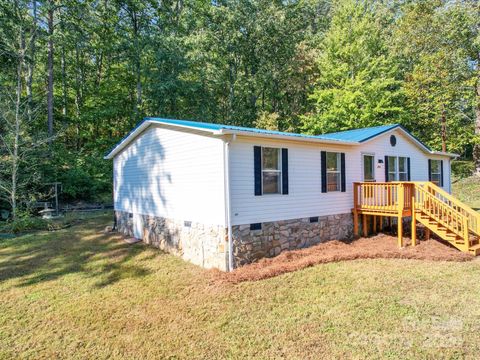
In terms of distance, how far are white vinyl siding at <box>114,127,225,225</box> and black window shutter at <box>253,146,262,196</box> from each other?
39.2 inches

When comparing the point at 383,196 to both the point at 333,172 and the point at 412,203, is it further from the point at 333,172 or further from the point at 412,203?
the point at 333,172

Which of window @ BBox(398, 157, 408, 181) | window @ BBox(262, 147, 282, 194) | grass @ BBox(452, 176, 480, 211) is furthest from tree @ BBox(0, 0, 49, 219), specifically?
grass @ BBox(452, 176, 480, 211)

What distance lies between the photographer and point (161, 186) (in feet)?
30.7

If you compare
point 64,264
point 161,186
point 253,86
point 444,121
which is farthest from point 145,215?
point 444,121

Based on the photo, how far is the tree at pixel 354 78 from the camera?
1905cm

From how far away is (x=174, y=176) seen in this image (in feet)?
28.6

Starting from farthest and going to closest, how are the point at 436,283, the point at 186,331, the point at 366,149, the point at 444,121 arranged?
the point at 444,121 < the point at 366,149 < the point at 436,283 < the point at 186,331

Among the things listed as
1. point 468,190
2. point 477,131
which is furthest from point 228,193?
point 477,131

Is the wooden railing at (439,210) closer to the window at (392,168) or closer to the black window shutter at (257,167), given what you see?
the window at (392,168)

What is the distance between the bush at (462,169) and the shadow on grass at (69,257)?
24806 mm

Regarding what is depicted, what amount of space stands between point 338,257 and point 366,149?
485cm

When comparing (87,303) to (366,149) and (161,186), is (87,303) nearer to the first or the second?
(161,186)

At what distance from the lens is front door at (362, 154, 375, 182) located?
435 inches

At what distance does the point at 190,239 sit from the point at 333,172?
517 centimetres
